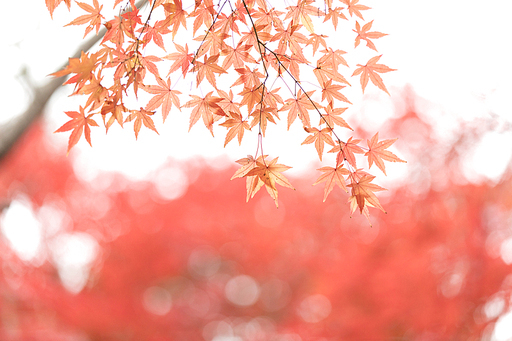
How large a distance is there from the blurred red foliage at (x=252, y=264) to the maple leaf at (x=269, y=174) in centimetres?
404

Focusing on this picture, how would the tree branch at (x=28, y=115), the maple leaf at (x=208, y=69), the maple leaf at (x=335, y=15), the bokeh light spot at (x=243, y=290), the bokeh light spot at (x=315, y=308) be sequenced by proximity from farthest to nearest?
1. the bokeh light spot at (x=243, y=290)
2. the bokeh light spot at (x=315, y=308)
3. the tree branch at (x=28, y=115)
4. the maple leaf at (x=335, y=15)
5. the maple leaf at (x=208, y=69)

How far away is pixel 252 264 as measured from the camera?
21.8 feet

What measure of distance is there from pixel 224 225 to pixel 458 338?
3774mm

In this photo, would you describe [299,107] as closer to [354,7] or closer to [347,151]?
[347,151]

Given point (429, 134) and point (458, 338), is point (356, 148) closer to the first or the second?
point (458, 338)

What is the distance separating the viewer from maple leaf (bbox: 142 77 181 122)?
90cm

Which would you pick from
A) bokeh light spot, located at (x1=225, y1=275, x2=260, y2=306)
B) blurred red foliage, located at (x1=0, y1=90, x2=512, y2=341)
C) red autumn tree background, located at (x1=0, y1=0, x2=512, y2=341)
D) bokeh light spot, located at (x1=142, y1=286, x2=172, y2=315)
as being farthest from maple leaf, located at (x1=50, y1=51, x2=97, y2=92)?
bokeh light spot, located at (x1=225, y1=275, x2=260, y2=306)

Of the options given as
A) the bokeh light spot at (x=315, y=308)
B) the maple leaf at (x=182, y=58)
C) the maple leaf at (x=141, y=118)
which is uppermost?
the bokeh light spot at (x=315, y=308)

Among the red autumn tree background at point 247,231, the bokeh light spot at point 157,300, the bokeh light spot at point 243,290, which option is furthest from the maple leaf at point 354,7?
the bokeh light spot at point 243,290

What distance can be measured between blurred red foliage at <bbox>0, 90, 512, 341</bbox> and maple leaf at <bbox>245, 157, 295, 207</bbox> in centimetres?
404

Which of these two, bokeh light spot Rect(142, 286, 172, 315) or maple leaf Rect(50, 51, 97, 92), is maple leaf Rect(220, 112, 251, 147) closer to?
maple leaf Rect(50, 51, 97, 92)

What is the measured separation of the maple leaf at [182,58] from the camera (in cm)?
90

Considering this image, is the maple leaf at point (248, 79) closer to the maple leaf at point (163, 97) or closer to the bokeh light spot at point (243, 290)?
the maple leaf at point (163, 97)

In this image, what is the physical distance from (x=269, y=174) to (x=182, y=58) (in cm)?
36
